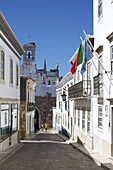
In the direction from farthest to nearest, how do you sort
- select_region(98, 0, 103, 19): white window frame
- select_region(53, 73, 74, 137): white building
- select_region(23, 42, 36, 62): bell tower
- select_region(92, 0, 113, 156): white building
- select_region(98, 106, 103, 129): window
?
select_region(23, 42, 36, 62): bell tower, select_region(53, 73, 74, 137): white building, select_region(98, 106, 103, 129): window, select_region(98, 0, 103, 19): white window frame, select_region(92, 0, 113, 156): white building

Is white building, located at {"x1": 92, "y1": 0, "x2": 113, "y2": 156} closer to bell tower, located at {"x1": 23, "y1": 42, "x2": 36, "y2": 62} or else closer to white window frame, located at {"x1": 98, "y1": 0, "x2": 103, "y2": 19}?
white window frame, located at {"x1": 98, "y1": 0, "x2": 103, "y2": 19}

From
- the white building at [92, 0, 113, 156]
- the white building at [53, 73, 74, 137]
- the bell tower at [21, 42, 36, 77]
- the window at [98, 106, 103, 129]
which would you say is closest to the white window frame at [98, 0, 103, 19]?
the white building at [92, 0, 113, 156]

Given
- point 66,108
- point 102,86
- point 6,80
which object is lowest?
point 66,108

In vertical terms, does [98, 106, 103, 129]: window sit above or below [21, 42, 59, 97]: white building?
below

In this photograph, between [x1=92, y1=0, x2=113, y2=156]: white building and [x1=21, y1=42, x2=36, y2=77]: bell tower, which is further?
[x1=21, y1=42, x2=36, y2=77]: bell tower

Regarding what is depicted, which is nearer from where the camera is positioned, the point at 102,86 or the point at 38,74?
the point at 102,86

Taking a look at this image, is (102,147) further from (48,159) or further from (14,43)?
(14,43)

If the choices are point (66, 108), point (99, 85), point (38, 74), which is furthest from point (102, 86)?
point (38, 74)

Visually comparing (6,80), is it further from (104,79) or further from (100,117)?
(104,79)

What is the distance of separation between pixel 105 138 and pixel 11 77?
26.3 feet

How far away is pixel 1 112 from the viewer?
14.9 m

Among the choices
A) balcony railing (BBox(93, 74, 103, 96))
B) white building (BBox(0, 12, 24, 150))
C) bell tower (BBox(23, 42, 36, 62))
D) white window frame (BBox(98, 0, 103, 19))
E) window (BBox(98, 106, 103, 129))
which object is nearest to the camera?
balcony railing (BBox(93, 74, 103, 96))

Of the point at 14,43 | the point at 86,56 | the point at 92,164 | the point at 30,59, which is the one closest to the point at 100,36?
the point at 86,56

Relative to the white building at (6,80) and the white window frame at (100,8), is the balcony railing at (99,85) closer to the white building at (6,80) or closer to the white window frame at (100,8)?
the white window frame at (100,8)
